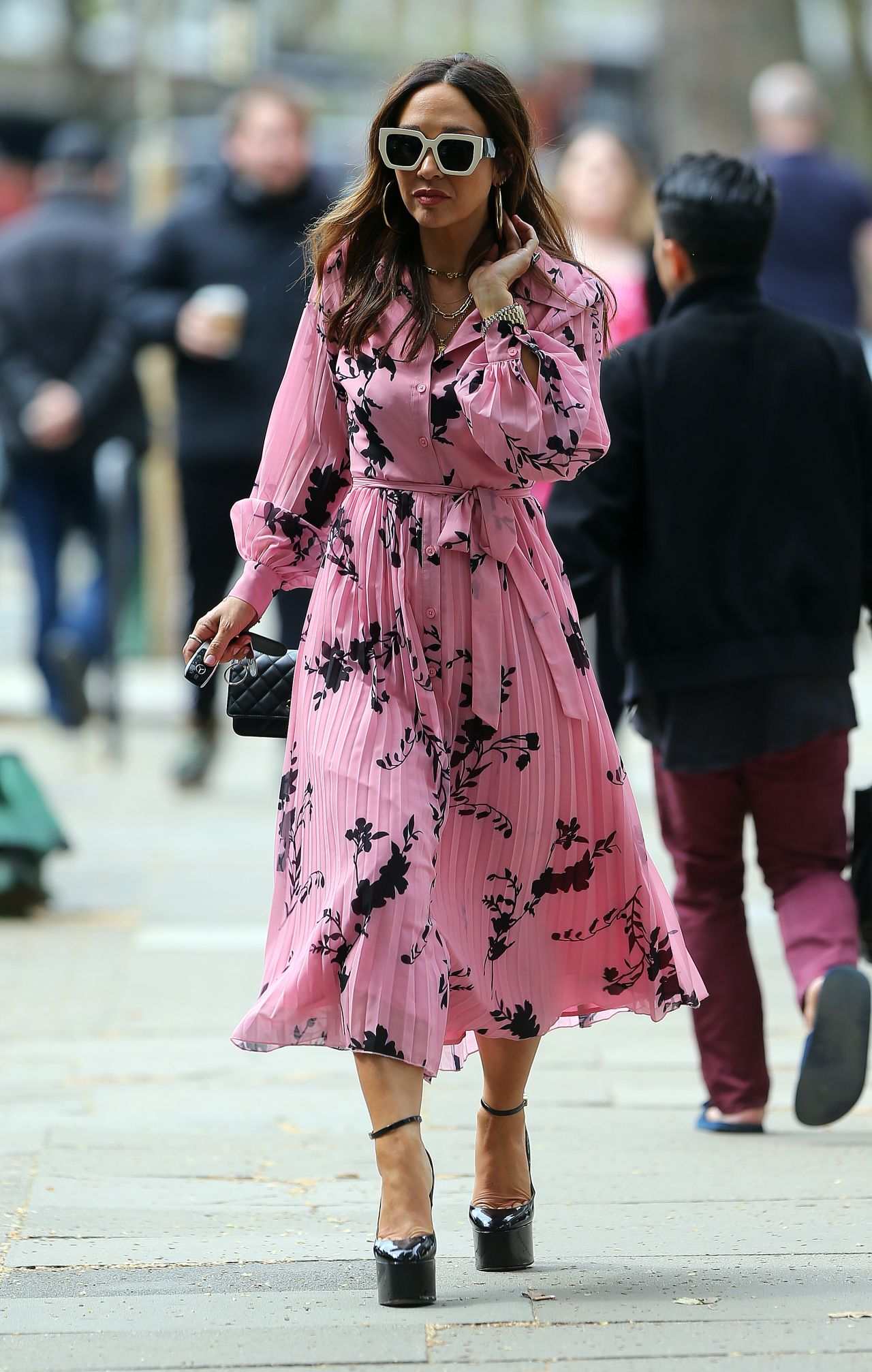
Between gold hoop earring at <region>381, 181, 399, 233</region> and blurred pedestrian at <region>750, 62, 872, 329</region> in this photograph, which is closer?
gold hoop earring at <region>381, 181, 399, 233</region>

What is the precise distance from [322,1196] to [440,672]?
1.13 metres

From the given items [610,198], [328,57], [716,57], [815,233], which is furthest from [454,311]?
[328,57]

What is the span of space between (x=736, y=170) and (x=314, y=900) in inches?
71.9

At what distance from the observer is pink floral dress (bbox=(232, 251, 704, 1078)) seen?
3338mm

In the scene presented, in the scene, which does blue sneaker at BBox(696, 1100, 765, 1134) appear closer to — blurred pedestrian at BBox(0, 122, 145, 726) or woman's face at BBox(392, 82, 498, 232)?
woman's face at BBox(392, 82, 498, 232)

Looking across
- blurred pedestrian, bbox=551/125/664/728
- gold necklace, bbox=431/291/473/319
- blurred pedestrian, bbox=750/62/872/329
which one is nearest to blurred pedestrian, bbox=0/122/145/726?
blurred pedestrian, bbox=750/62/872/329

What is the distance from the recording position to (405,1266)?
10.8 feet

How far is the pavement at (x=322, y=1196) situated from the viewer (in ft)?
10.5

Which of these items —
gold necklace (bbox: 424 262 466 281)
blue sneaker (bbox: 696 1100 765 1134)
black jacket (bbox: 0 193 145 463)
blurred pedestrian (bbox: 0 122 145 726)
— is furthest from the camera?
black jacket (bbox: 0 193 145 463)

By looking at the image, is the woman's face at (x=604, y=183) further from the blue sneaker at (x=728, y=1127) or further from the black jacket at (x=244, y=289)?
the blue sneaker at (x=728, y=1127)

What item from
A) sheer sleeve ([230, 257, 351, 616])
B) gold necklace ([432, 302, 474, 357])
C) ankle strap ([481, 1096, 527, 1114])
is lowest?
ankle strap ([481, 1096, 527, 1114])

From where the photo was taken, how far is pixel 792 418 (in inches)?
174

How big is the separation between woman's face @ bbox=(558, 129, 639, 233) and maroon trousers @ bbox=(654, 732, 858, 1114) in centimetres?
318

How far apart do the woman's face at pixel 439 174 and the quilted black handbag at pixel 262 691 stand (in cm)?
72
